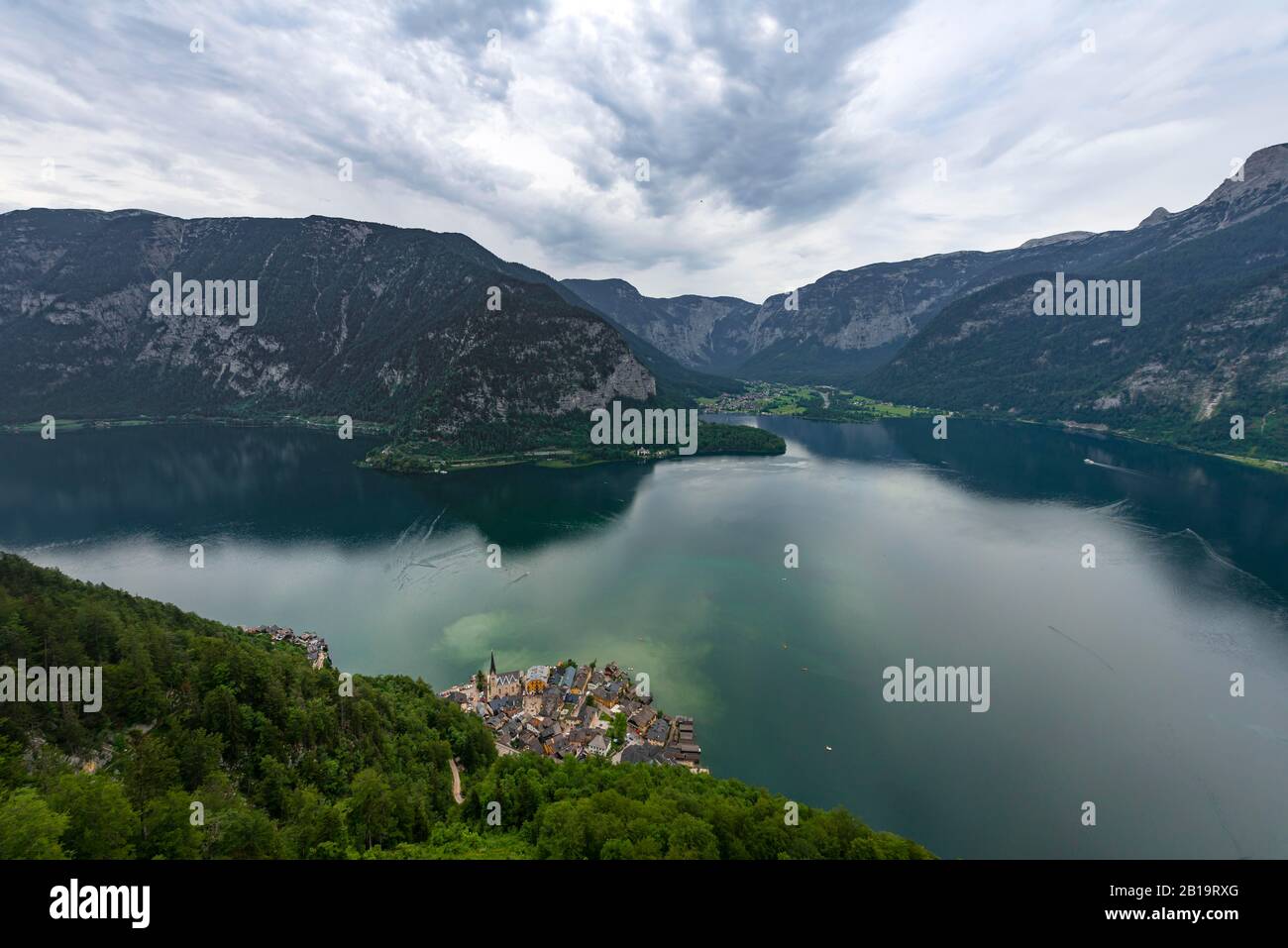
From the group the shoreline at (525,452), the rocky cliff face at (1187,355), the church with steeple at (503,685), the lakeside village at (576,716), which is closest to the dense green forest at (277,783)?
the lakeside village at (576,716)

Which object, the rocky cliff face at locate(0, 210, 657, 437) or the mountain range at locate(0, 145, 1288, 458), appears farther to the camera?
the rocky cliff face at locate(0, 210, 657, 437)

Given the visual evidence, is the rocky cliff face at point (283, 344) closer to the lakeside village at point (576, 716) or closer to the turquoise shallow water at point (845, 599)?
the turquoise shallow water at point (845, 599)

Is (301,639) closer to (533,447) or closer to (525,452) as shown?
(525,452)

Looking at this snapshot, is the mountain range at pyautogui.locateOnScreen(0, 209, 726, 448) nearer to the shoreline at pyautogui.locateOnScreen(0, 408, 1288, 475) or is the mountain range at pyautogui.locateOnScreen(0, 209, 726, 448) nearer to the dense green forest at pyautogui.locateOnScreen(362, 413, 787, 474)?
the dense green forest at pyautogui.locateOnScreen(362, 413, 787, 474)

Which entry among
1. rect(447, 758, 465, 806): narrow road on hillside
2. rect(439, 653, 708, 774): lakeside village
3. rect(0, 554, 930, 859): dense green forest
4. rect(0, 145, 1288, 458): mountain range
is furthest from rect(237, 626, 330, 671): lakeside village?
rect(0, 145, 1288, 458): mountain range
